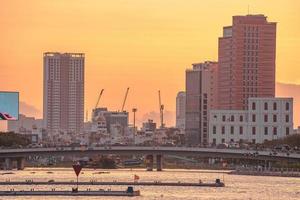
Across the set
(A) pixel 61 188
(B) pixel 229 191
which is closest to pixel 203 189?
(B) pixel 229 191

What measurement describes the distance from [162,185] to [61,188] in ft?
55.8

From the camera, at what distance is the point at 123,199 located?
156 m

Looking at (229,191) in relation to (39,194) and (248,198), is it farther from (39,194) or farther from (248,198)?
(39,194)

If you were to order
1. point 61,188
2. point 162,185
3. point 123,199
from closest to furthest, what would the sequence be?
point 123,199 → point 61,188 → point 162,185

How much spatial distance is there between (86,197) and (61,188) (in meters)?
19.2

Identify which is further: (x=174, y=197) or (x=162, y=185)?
(x=162, y=185)

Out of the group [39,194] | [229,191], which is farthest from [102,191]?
[229,191]

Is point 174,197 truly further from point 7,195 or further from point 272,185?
point 272,185

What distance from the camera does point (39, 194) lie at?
533 feet

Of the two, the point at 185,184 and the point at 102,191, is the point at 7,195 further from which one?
the point at 185,184

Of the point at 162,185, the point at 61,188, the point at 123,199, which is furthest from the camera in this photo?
the point at 162,185

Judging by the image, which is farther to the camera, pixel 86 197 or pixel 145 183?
pixel 145 183

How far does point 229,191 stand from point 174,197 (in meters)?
16.8

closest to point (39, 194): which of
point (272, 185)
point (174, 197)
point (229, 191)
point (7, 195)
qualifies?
point (7, 195)
